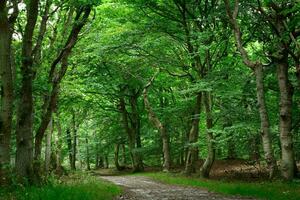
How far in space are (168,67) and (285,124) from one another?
1241 cm

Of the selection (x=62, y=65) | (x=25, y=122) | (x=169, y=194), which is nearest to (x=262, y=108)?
(x=169, y=194)

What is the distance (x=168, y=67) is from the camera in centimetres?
2684

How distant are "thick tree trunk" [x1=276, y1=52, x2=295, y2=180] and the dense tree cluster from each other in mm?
39

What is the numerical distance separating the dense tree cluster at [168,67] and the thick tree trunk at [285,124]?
39mm

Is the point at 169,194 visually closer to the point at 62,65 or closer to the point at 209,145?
the point at 62,65

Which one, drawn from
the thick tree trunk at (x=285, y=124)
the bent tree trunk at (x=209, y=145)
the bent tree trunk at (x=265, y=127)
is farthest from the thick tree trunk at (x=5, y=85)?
the bent tree trunk at (x=209, y=145)

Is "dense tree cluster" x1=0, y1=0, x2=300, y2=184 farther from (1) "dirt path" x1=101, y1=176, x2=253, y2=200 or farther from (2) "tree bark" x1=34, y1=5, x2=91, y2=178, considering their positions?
(1) "dirt path" x1=101, y1=176, x2=253, y2=200

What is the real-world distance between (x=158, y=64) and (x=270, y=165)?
11.9 m

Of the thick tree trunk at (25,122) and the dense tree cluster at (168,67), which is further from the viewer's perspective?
the dense tree cluster at (168,67)

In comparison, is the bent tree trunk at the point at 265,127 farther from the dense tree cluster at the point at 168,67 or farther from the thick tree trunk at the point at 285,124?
the thick tree trunk at the point at 285,124

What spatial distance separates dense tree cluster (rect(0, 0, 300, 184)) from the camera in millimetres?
12016

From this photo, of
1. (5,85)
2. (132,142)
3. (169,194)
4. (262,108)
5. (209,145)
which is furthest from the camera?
(132,142)

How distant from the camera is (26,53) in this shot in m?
11.8

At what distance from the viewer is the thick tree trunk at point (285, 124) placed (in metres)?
15.3
